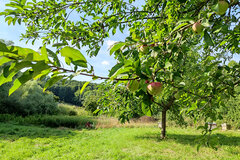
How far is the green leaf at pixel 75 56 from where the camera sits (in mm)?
522

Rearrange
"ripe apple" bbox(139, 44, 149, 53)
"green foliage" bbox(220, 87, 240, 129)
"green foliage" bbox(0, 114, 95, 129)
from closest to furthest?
"ripe apple" bbox(139, 44, 149, 53), "green foliage" bbox(220, 87, 240, 129), "green foliage" bbox(0, 114, 95, 129)

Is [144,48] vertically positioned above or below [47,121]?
above

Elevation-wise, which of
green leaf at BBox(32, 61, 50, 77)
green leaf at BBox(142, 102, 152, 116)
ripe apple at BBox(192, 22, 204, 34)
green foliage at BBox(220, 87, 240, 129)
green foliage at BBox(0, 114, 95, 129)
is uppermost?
ripe apple at BBox(192, 22, 204, 34)

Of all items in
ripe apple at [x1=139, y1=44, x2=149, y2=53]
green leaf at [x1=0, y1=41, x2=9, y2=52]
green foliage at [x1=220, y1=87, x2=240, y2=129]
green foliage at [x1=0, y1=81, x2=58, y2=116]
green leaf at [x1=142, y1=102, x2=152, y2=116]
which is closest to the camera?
green leaf at [x1=0, y1=41, x2=9, y2=52]

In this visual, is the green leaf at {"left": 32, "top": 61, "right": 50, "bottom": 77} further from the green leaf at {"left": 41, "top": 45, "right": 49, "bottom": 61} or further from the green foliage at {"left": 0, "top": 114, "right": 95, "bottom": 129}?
the green foliage at {"left": 0, "top": 114, "right": 95, "bottom": 129}

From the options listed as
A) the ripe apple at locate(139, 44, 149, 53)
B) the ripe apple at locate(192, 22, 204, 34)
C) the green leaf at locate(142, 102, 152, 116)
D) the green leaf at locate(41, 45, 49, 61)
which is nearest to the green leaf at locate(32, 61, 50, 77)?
the green leaf at locate(41, 45, 49, 61)

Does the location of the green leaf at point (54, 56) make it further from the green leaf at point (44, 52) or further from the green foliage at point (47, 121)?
the green foliage at point (47, 121)

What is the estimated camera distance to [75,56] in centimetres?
54

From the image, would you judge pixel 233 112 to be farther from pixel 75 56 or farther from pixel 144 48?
Answer: pixel 75 56

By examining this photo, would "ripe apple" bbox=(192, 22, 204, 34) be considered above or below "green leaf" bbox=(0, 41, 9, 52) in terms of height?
above

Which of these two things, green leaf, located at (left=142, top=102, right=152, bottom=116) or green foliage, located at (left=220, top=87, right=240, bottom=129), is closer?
green leaf, located at (left=142, top=102, right=152, bottom=116)

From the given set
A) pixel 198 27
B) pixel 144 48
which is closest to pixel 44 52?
pixel 144 48

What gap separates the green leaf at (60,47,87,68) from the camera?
0.52 m

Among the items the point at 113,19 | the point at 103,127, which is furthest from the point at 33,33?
the point at 103,127
